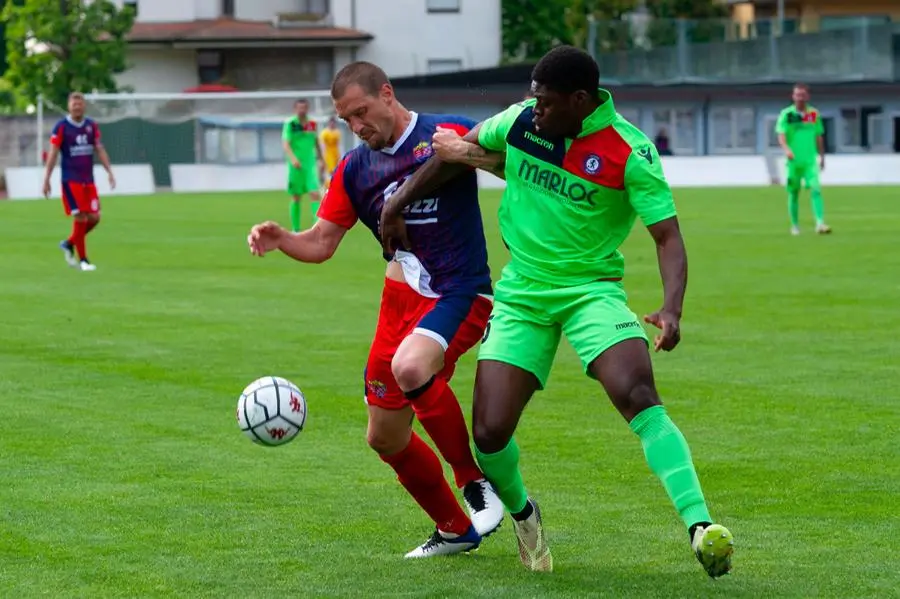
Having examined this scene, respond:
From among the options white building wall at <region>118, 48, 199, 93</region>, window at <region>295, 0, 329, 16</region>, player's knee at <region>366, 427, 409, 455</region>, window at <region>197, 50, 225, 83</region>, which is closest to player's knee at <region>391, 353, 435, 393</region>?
player's knee at <region>366, 427, 409, 455</region>

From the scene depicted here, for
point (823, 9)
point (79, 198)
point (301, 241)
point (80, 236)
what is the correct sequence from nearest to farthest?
1. point (301, 241)
2. point (80, 236)
3. point (79, 198)
4. point (823, 9)

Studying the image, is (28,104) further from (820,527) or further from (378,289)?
(820,527)

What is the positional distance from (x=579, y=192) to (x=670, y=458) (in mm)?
1061

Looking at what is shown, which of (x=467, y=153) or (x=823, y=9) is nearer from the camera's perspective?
(x=467, y=153)

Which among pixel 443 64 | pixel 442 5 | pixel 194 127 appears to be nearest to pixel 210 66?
pixel 443 64

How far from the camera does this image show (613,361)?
260 inches

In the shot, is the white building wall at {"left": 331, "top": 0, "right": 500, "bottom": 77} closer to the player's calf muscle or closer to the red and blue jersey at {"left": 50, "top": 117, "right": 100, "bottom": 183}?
the red and blue jersey at {"left": 50, "top": 117, "right": 100, "bottom": 183}

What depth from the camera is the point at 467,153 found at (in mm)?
7070

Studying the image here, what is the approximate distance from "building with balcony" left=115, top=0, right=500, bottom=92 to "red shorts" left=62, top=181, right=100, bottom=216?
5276 centimetres

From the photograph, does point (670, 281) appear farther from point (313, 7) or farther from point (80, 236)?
point (313, 7)

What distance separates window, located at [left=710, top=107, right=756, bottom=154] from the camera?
195 feet

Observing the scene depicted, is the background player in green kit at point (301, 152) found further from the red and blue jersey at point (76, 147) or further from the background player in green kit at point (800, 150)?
the background player in green kit at point (800, 150)

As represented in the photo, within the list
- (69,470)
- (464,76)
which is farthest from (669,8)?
(69,470)

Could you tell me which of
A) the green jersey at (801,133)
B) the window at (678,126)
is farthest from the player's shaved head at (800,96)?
the window at (678,126)
